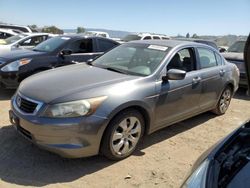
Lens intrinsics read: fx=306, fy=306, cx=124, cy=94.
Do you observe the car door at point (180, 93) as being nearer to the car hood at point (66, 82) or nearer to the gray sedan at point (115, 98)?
the gray sedan at point (115, 98)

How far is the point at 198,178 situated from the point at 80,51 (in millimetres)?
6084

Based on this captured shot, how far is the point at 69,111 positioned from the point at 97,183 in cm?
88

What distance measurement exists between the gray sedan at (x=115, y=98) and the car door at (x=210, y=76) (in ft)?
0.06

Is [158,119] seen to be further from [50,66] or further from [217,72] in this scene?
[50,66]

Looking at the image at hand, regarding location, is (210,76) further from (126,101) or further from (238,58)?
(238,58)

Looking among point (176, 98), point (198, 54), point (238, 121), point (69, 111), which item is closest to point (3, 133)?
point (69, 111)

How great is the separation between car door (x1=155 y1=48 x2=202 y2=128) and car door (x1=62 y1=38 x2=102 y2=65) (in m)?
3.19

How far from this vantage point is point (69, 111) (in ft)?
11.5

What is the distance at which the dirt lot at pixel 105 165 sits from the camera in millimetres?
3518

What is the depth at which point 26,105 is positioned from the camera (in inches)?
149

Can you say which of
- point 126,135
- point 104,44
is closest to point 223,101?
point 126,135

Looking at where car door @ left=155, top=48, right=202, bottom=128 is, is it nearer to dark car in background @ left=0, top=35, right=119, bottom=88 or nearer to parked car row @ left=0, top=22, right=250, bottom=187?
parked car row @ left=0, top=22, right=250, bottom=187

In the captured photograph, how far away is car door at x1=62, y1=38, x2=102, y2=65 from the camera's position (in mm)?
7343

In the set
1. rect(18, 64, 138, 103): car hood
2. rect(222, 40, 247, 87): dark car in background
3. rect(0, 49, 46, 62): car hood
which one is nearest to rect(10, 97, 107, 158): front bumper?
rect(18, 64, 138, 103): car hood
